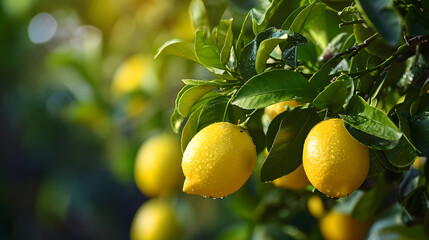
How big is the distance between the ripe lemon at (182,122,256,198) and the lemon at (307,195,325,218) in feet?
1.51

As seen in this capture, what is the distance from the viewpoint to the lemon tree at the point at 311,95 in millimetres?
517

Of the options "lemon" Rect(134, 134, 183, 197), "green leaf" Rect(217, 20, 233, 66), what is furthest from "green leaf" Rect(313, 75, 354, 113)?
"lemon" Rect(134, 134, 183, 197)

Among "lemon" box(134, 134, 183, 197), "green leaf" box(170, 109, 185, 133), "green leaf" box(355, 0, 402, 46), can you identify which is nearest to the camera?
"green leaf" box(355, 0, 402, 46)

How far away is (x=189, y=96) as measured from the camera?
1.99 feet

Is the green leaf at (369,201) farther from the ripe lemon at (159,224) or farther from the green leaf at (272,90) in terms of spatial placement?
the ripe lemon at (159,224)

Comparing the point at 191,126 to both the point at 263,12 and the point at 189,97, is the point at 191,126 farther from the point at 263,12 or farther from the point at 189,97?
the point at 263,12

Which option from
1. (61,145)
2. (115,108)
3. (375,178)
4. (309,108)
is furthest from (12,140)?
(309,108)

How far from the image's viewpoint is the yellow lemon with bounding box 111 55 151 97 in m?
1.45

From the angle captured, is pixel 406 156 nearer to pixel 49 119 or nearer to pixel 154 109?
pixel 154 109

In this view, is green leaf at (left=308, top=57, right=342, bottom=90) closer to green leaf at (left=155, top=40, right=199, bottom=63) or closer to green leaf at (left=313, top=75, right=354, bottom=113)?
green leaf at (left=313, top=75, right=354, bottom=113)

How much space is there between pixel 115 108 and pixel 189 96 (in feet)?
2.94

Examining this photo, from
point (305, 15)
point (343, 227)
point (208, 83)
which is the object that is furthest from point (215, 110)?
point (343, 227)

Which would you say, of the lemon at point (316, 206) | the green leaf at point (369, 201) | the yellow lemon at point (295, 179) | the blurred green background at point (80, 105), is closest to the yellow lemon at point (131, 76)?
the blurred green background at point (80, 105)

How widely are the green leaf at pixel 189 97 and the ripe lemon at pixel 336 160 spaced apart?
0.14 metres
